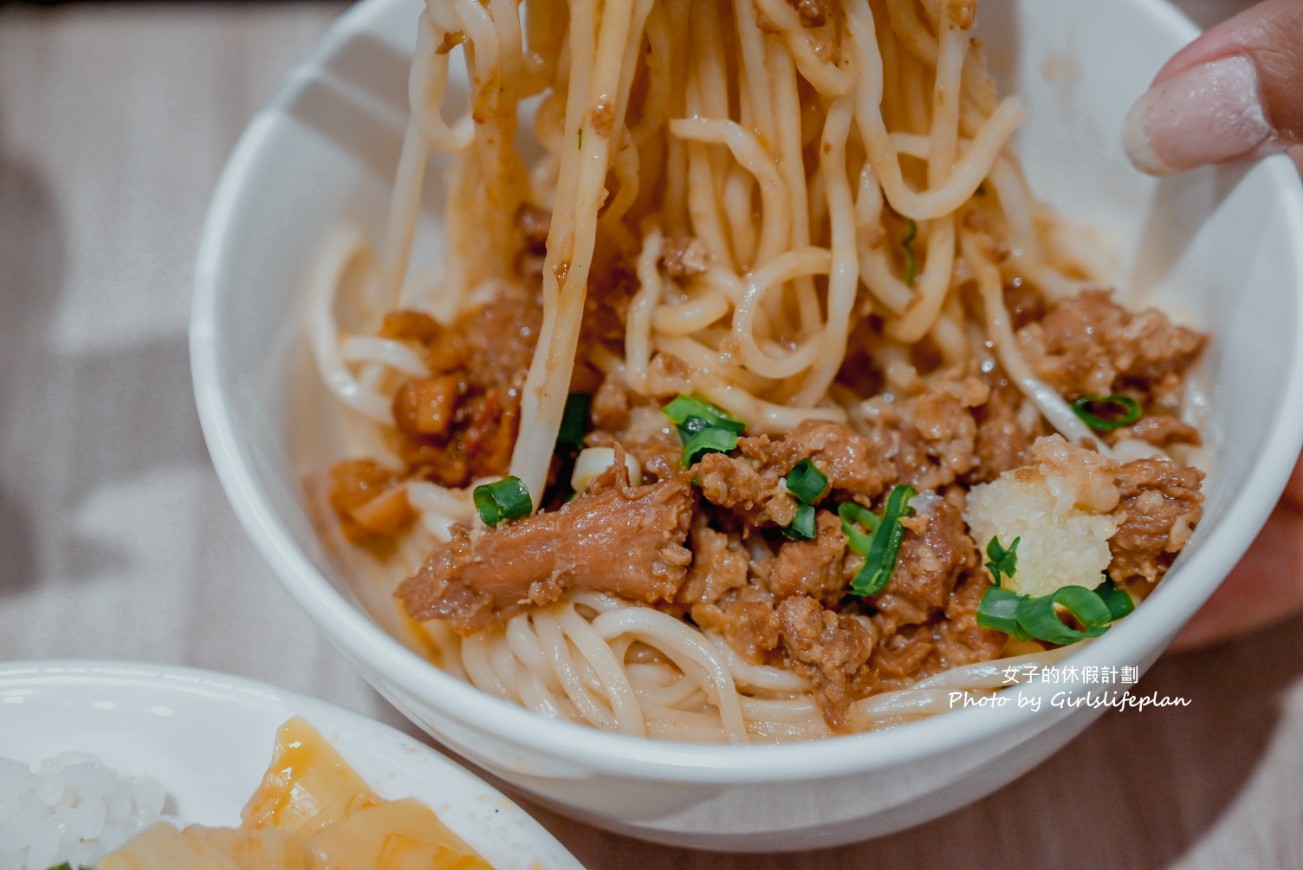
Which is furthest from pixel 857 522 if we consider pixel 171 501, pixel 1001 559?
pixel 171 501

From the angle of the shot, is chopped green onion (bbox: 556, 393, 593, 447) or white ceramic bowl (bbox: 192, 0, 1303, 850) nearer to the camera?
white ceramic bowl (bbox: 192, 0, 1303, 850)

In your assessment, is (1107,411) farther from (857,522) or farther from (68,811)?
(68,811)

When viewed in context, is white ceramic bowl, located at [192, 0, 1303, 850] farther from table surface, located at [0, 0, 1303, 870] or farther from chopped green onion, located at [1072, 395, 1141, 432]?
table surface, located at [0, 0, 1303, 870]

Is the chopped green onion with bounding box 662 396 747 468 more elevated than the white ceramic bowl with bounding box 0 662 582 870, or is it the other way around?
the chopped green onion with bounding box 662 396 747 468

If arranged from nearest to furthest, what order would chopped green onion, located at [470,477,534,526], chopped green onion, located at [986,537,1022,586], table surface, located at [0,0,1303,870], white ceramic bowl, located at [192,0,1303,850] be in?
white ceramic bowl, located at [192,0,1303,850]
chopped green onion, located at [986,537,1022,586]
chopped green onion, located at [470,477,534,526]
table surface, located at [0,0,1303,870]

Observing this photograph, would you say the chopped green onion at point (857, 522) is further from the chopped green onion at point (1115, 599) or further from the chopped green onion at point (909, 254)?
the chopped green onion at point (909, 254)

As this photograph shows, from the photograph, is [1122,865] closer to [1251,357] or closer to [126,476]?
[1251,357]

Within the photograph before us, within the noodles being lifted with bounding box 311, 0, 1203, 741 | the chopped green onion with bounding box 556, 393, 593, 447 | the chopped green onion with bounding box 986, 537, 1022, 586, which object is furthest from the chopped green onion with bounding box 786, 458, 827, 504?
the chopped green onion with bounding box 556, 393, 593, 447
